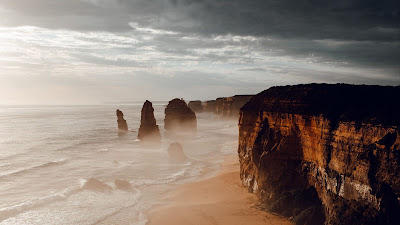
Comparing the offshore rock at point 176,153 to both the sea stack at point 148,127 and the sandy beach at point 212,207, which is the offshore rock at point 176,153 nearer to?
the sandy beach at point 212,207

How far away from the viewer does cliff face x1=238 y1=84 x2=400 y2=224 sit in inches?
555

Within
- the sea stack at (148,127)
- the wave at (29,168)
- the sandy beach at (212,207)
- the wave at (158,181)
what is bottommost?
the wave at (158,181)

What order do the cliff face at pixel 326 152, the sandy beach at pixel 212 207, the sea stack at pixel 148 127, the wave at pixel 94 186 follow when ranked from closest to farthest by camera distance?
the cliff face at pixel 326 152 → the sandy beach at pixel 212 207 → the wave at pixel 94 186 → the sea stack at pixel 148 127

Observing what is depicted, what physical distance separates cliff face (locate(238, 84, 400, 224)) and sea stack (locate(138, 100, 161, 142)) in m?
33.5

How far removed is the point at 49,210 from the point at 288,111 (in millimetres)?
20900

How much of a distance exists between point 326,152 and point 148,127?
1771 inches

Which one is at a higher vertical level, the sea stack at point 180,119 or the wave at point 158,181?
the sea stack at point 180,119


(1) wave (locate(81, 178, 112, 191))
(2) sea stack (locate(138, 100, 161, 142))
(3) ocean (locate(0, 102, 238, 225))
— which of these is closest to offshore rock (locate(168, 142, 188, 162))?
(3) ocean (locate(0, 102, 238, 225))

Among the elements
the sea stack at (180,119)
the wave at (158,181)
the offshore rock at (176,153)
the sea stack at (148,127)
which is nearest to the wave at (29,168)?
the wave at (158,181)

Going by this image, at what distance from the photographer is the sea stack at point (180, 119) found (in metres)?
73.9

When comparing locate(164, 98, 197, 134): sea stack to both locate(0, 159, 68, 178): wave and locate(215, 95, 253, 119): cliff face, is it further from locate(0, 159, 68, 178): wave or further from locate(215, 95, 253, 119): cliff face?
locate(215, 95, 253, 119): cliff face

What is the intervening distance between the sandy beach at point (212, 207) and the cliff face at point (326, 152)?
1.21 metres

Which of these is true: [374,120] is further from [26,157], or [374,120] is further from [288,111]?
[26,157]

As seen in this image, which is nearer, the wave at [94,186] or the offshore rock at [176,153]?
the wave at [94,186]
